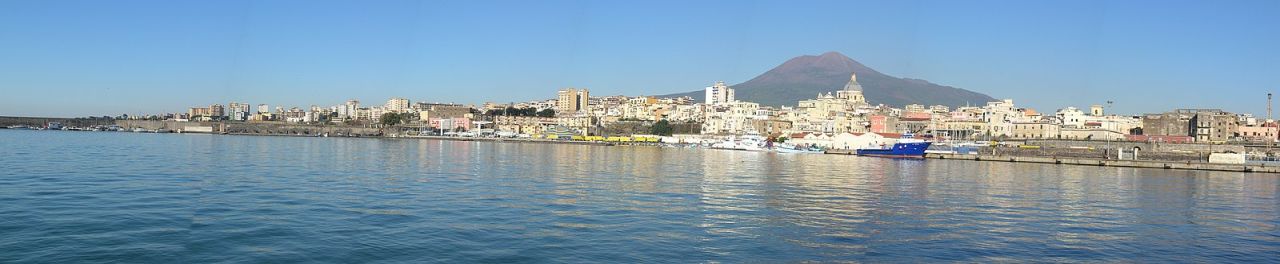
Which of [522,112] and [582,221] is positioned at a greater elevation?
[522,112]

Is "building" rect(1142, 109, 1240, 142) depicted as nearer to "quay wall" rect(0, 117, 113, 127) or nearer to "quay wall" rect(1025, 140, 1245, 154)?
"quay wall" rect(1025, 140, 1245, 154)

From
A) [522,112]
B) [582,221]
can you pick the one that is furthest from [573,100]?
[582,221]

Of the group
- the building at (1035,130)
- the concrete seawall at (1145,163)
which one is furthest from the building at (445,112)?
the concrete seawall at (1145,163)

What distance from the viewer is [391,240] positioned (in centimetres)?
1202

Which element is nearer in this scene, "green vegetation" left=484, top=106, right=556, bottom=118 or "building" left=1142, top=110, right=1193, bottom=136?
"building" left=1142, top=110, right=1193, bottom=136

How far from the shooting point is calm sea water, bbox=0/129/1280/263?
11328 millimetres

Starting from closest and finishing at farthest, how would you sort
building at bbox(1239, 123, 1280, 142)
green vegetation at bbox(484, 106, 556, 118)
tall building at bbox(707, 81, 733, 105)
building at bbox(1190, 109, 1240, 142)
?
building at bbox(1190, 109, 1240, 142) < building at bbox(1239, 123, 1280, 142) < green vegetation at bbox(484, 106, 556, 118) < tall building at bbox(707, 81, 733, 105)

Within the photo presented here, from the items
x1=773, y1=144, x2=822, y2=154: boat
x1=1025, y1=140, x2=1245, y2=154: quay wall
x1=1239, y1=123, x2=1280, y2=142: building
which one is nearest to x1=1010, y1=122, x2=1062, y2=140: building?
x1=1025, y1=140, x2=1245, y2=154: quay wall

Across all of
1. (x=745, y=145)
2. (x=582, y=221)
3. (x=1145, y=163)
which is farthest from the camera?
(x=745, y=145)

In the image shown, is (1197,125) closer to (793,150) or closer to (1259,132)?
(1259,132)

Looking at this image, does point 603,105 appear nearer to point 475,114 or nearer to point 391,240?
point 475,114

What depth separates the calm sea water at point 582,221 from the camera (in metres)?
11.3

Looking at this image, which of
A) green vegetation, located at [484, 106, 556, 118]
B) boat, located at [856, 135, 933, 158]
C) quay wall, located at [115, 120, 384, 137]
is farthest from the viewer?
green vegetation, located at [484, 106, 556, 118]

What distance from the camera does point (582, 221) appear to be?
14.6 m
